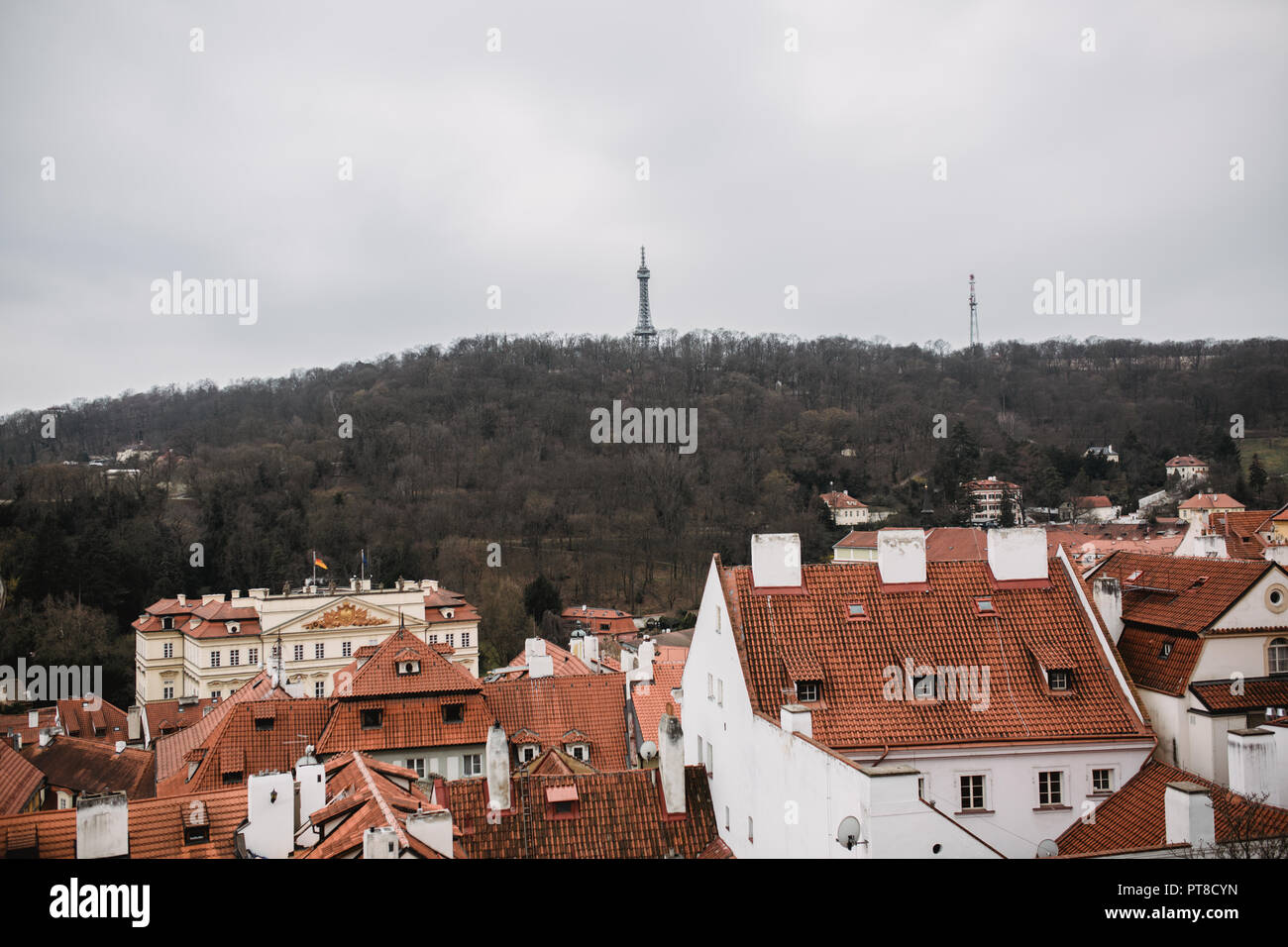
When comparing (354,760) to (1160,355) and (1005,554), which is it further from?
(1160,355)

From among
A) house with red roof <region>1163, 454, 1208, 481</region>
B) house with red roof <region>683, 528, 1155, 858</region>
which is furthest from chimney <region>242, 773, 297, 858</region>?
house with red roof <region>1163, 454, 1208, 481</region>

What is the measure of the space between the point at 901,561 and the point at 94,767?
16533 millimetres

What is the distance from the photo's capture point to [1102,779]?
39.8ft

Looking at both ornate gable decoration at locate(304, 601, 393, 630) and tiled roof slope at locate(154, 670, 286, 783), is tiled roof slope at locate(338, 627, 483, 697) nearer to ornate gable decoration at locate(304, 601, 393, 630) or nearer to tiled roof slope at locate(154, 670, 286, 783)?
tiled roof slope at locate(154, 670, 286, 783)

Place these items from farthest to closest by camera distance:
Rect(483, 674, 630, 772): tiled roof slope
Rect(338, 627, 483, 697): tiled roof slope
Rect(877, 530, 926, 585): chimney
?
1. Rect(338, 627, 483, 697): tiled roof slope
2. Rect(483, 674, 630, 772): tiled roof slope
3. Rect(877, 530, 926, 585): chimney

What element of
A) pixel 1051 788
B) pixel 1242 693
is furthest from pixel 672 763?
pixel 1242 693

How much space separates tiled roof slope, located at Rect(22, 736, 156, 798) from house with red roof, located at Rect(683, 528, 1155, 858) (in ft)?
38.6

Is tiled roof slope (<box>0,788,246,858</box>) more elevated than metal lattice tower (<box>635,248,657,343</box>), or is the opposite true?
metal lattice tower (<box>635,248,657,343</box>)

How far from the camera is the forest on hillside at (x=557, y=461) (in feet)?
183

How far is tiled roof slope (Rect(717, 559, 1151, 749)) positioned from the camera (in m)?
12.1

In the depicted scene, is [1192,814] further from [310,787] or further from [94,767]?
[94,767]

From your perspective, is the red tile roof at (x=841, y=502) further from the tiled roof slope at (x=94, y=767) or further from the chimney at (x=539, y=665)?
the tiled roof slope at (x=94, y=767)

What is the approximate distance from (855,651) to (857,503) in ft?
209

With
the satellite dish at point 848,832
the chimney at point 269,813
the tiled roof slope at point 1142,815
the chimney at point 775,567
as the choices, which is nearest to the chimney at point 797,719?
the satellite dish at point 848,832
